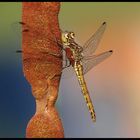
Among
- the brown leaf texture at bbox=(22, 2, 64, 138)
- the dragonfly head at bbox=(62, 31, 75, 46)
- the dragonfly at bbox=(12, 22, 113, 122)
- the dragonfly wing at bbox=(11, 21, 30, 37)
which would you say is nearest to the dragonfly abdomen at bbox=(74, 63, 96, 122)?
the dragonfly at bbox=(12, 22, 113, 122)

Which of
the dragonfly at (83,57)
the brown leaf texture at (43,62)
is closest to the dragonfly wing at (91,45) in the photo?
the dragonfly at (83,57)

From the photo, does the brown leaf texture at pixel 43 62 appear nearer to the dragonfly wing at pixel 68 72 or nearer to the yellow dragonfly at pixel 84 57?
the dragonfly wing at pixel 68 72

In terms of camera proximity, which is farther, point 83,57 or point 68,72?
point 83,57

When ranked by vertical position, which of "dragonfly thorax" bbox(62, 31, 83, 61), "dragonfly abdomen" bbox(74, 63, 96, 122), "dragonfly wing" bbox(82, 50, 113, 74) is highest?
"dragonfly thorax" bbox(62, 31, 83, 61)

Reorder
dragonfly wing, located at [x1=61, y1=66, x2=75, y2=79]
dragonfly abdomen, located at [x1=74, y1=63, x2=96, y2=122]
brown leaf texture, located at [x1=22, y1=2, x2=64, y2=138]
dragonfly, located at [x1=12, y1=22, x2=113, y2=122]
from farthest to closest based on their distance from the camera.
Answer: dragonfly abdomen, located at [x1=74, y1=63, x2=96, y2=122] → dragonfly, located at [x1=12, y1=22, x2=113, y2=122] → dragonfly wing, located at [x1=61, y1=66, x2=75, y2=79] → brown leaf texture, located at [x1=22, y1=2, x2=64, y2=138]

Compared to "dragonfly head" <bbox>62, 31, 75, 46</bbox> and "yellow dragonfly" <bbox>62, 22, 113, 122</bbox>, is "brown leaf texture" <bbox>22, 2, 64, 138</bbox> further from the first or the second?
"yellow dragonfly" <bbox>62, 22, 113, 122</bbox>

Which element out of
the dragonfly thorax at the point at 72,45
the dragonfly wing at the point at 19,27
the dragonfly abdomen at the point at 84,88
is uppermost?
the dragonfly wing at the point at 19,27

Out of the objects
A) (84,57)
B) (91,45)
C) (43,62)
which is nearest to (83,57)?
(84,57)

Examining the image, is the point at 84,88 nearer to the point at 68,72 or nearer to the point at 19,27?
the point at 68,72

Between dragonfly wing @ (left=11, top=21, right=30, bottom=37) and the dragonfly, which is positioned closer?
dragonfly wing @ (left=11, top=21, right=30, bottom=37)

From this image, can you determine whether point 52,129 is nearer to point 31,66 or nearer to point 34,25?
point 31,66

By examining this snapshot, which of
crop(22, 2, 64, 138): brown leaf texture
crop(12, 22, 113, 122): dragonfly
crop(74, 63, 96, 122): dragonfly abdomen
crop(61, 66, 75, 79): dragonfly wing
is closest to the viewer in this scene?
crop(22, 2, 64, 138): brown leaf texture

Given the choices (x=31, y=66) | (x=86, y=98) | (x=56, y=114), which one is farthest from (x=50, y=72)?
(x=86, y=98)
